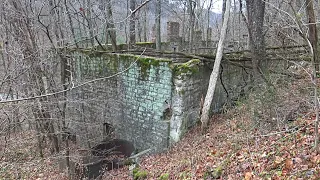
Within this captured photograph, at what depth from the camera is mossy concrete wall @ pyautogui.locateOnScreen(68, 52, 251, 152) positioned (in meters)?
7.69

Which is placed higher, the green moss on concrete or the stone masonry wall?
the green moss on concrete

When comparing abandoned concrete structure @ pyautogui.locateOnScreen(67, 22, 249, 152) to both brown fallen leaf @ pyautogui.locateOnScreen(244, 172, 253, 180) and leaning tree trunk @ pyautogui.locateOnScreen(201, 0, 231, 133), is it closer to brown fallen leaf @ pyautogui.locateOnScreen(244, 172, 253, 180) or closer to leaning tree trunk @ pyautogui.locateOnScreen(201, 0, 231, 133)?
leaning tree trunk @ pyautogui.locateOnScreen(201, 0, 231, 133)

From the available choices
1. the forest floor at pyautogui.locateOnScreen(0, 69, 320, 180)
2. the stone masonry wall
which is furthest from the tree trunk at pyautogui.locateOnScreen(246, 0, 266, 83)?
the stone masonry wall

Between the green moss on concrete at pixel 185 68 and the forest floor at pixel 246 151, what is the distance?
5.95 feet

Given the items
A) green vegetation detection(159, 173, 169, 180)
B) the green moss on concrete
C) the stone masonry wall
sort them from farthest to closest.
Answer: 1. the stone masonry wall
2. the green moss on concrete
3. green vegetation detection(159, 173, 169, 180)

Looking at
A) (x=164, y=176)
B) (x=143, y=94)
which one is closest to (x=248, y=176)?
(x=164, y=176)

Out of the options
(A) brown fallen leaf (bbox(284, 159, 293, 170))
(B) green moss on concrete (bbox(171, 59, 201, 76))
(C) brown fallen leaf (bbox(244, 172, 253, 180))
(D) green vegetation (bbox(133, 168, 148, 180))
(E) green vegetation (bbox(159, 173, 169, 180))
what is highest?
(B) green moss on concrete (bbox(171, 59, 201, 76))

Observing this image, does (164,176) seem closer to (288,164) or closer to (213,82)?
(288,164)

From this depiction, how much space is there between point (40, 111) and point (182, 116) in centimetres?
412

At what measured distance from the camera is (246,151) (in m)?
4.99

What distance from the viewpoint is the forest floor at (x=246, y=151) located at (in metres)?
3.96

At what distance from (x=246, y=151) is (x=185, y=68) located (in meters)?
3.19

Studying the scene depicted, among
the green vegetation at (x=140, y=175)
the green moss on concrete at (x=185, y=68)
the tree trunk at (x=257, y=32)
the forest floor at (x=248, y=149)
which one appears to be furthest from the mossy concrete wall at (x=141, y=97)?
the tree trunk at (x=257, y=32)

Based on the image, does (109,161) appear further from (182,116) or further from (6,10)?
(6,10)
